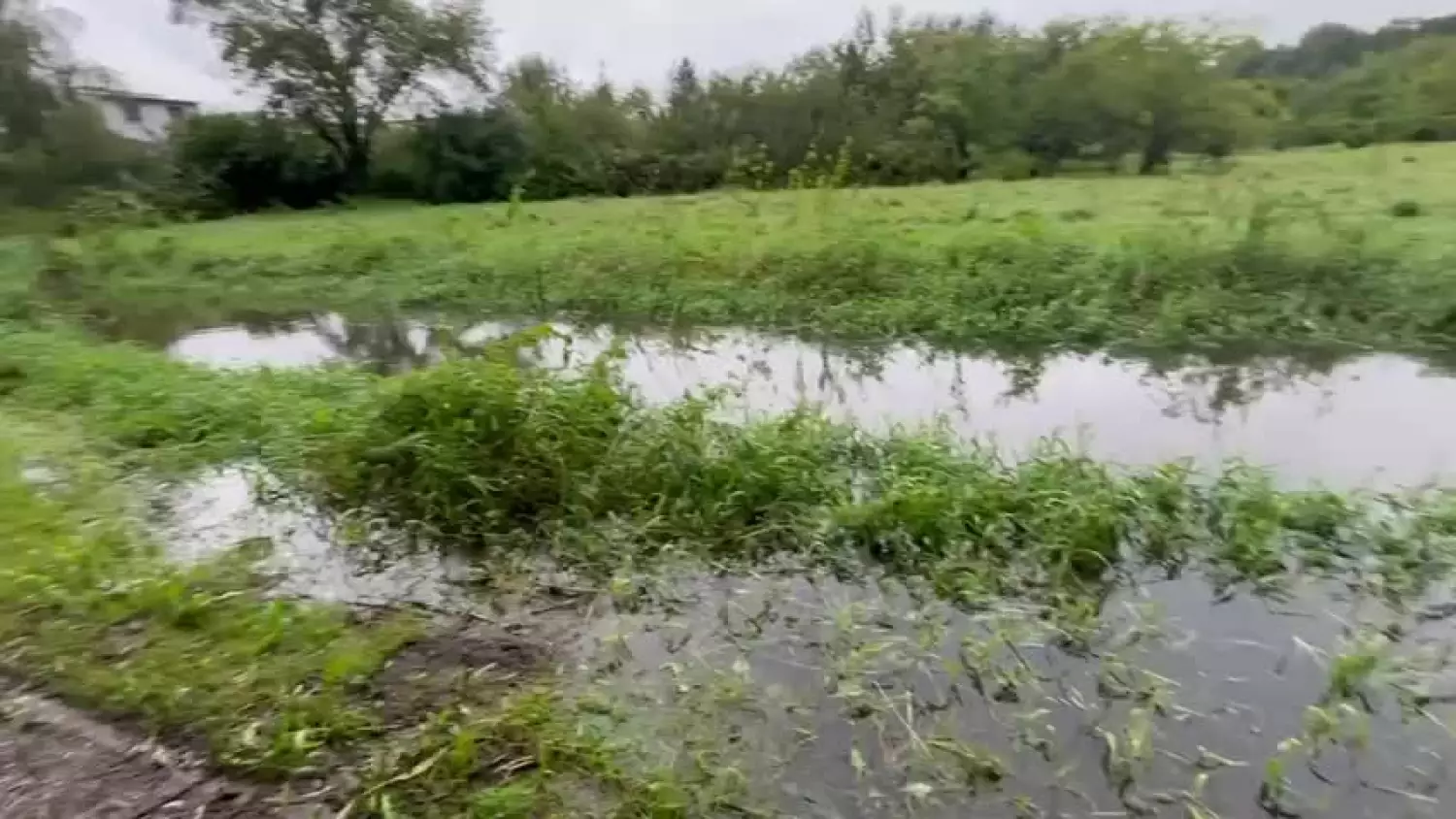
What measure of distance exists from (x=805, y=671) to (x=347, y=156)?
62.5 feet

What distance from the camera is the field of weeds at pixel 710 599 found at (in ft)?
9.99

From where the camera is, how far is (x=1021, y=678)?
3486 mm

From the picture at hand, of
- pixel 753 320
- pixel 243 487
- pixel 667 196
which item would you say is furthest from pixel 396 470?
pixel 667 196

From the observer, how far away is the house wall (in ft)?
54.0

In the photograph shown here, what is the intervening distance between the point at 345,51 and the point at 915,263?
46.4 feet

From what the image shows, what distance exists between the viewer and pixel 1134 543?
4.36 meters

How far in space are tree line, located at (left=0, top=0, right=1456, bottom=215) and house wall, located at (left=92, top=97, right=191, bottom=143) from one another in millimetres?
664

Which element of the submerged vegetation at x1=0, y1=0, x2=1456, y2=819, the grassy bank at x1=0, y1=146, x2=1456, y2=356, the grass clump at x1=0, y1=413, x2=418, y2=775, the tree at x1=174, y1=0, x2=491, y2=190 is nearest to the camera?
the submerged vegetation at x1=0, y1=0, x2=1456, y2=819

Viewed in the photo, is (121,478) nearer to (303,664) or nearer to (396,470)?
(396,470)

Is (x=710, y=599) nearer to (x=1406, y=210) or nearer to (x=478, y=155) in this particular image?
(x=1406, y=210)

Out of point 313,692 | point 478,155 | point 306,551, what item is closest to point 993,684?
point 313,692

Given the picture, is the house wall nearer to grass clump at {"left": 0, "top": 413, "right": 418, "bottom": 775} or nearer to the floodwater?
the floodwater

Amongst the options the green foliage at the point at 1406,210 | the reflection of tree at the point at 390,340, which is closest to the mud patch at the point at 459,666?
the reflection of tree at the point at 390,340

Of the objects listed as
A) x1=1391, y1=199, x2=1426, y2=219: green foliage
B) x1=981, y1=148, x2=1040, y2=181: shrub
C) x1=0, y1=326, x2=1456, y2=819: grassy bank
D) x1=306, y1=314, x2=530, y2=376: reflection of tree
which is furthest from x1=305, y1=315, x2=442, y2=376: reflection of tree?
x1=981, y1=148, x2=1040, y2=181: shrub
